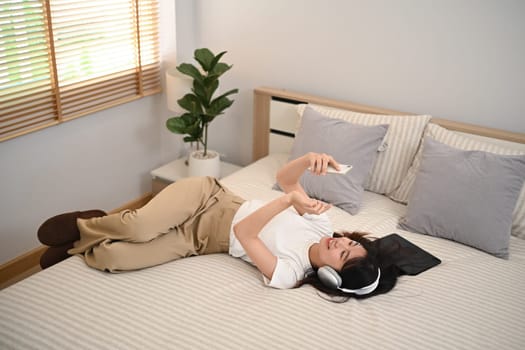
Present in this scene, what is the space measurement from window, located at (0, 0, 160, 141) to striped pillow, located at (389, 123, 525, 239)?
1.66m

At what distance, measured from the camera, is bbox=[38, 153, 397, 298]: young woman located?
1.85 metres

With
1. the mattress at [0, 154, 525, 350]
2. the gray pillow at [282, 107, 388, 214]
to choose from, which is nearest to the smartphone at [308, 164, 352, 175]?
the mattress at [0, 154, 525, 350]

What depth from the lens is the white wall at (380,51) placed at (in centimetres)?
244

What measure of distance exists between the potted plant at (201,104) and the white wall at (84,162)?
0.37 m

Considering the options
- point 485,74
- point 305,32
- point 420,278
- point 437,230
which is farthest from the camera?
point 305,32

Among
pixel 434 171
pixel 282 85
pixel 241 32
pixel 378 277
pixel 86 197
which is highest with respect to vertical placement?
pixel 241 32

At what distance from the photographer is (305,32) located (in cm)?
290

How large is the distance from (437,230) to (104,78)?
1944 millimetres

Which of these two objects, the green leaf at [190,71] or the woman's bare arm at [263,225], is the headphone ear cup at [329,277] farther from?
the green leaf at [190,71]

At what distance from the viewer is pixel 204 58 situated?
2.80 meters

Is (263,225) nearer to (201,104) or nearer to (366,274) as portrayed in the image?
(366,274)

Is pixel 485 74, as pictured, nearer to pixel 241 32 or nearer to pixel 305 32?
pixel 305 32

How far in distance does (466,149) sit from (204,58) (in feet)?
4.64

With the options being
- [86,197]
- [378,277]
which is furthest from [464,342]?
[86,197]
